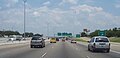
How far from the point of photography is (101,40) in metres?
35.5

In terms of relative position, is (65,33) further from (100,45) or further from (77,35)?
(100,45)

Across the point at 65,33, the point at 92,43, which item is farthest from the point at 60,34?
the point at 92,43

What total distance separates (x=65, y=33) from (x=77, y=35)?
8643mm

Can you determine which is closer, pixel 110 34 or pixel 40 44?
pixel 40 44

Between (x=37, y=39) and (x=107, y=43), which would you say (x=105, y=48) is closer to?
(x=107, y=43)

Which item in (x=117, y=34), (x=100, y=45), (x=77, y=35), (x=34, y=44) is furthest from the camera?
(x=77, y=35)

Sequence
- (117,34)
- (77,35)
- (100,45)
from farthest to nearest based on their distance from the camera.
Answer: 1. (77,35)
2. (117,34)
3. (100,45)

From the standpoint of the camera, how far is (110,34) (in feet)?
530

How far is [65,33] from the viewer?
172 meters

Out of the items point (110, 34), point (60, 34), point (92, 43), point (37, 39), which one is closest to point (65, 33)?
point (60, 34)

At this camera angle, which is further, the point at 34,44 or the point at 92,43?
the point at 34,44

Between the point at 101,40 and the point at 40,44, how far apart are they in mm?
17309

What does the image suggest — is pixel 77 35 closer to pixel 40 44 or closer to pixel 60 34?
pixel 60 34

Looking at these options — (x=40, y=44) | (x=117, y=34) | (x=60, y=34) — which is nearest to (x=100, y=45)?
(x=40, y=44)
